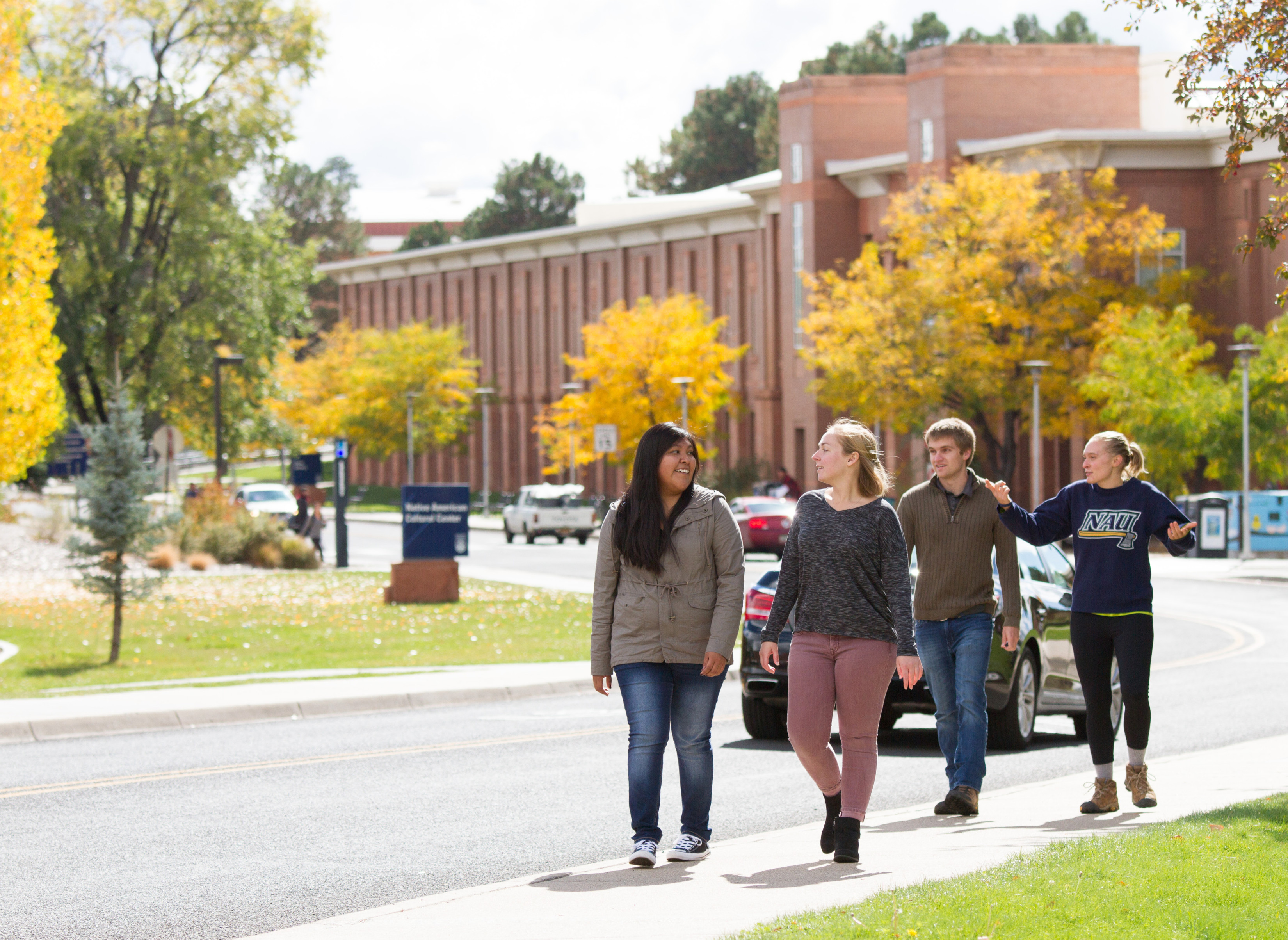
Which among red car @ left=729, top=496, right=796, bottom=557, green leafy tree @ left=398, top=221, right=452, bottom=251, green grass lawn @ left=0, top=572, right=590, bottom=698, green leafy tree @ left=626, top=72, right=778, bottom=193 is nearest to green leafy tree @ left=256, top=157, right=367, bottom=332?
green leafy tree @ left=398, top=221, right=452, bottom=251

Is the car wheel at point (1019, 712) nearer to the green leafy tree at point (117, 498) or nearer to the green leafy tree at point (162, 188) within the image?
the green leafy tree at point (117, 498)

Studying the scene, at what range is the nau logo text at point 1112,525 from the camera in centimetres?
909

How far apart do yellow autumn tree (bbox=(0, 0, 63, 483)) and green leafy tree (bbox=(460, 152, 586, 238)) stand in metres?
100

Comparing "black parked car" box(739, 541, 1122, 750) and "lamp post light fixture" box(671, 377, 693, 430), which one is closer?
"black parked car" box(739, 541, 1122, 750)

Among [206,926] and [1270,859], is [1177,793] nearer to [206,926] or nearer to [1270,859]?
[1270,859]

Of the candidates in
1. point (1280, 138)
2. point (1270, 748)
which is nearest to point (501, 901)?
point (1280, 138)

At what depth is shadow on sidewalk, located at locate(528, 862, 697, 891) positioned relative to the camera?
7.52m

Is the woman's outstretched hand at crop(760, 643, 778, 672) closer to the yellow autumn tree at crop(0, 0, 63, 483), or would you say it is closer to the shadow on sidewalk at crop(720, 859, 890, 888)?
the shadow on sidewalk at crop(720, 859, 890, 888)

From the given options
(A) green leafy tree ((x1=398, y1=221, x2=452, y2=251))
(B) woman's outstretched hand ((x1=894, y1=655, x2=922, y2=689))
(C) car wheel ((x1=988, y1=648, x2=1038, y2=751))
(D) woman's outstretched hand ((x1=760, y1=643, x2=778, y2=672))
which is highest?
(A) green leafy tree ((x1=398, y1=221, x2=452, y2=251))

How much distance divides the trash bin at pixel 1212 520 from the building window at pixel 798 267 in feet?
82.7

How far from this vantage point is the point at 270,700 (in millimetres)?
16688

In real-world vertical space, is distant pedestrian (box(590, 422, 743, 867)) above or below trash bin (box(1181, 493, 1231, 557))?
above

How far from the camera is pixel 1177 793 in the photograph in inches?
392

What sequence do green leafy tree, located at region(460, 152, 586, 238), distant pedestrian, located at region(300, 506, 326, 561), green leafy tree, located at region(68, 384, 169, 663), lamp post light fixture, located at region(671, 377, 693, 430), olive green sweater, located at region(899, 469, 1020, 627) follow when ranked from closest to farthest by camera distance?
olive green sweater, located at region(899, 469, 1020, 627), green leafy tree, located at region(68, 384, 169, 663), distant pedestrian, located at region(300, 506, 326, 561), lamp post light fixture, located at region(671, 377, 693, 430), green leafy tree, located at region(460, 152, 586, 238)
